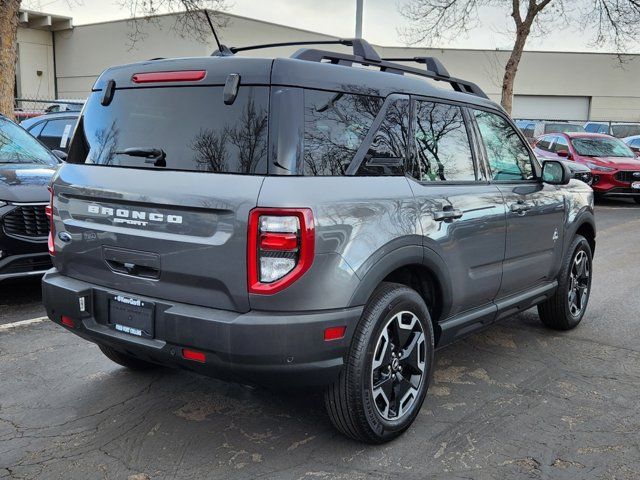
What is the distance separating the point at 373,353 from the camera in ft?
10.2

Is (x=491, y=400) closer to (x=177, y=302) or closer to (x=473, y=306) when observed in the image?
(x=473, y=306)

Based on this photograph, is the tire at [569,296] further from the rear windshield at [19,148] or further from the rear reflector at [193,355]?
the rear windshield at [19,148]

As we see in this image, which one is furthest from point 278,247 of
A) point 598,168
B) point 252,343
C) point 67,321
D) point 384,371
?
point 598,168

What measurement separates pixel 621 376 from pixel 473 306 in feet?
4.12

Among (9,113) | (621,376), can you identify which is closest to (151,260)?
(621,376)

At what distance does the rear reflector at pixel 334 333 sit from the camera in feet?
9.37

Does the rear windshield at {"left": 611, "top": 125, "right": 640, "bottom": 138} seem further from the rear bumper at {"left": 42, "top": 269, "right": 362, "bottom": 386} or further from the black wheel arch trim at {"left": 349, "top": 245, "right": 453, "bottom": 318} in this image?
the rear bumper at {"left": 42, "top": 269, "right": 362, "bottom": 386}

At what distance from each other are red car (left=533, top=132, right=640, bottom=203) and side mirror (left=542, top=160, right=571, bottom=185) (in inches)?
449

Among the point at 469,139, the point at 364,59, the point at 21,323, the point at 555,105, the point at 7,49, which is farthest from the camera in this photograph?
the point at 555,105

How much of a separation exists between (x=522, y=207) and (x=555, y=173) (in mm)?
625

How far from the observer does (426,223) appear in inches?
134

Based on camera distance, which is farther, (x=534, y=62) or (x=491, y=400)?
(x=534, y=62)

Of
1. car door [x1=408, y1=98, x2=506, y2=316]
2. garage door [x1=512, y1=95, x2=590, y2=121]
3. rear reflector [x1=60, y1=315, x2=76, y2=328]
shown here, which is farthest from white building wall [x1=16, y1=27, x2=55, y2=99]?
car door [x1=408, y1=98, x2=506, y2=316]

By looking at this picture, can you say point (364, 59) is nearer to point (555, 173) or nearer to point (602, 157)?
point (555, 173)
